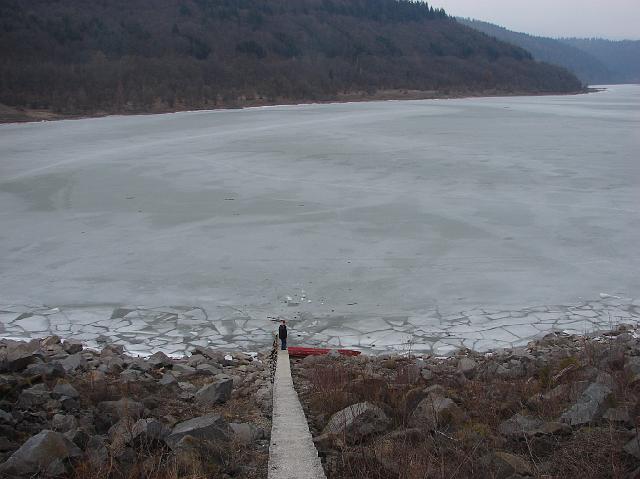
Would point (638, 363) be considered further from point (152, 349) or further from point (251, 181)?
point (251, 181)

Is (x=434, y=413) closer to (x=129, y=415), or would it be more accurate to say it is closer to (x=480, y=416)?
(x=480, y=416)

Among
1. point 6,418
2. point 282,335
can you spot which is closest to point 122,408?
point 6,418

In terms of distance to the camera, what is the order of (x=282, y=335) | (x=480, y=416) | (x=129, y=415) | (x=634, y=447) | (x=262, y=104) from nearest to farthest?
1. (x=634, y=447)
2. (x=129, y=415)
3. (x=480, y=416)
4. (x=282, y=335)
5. (x=262, y=104)

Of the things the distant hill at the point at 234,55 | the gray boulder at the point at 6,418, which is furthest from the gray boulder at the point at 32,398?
the distant hill at the point at 234,55

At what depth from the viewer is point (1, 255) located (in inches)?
370

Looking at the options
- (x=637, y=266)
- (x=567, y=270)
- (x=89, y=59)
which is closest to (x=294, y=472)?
(x=567, y=270)

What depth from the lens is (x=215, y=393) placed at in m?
4.61

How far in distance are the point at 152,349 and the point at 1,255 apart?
4.61 metres

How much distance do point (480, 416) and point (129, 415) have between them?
236 centimetres

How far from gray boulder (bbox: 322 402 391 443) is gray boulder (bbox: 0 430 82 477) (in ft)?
5.03

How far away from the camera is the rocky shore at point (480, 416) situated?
318 cm

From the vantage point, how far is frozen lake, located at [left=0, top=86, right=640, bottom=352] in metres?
7.01

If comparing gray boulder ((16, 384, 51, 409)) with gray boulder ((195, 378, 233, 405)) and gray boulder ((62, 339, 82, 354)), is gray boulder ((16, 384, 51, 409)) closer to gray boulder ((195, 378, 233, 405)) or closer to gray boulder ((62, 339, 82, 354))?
gray boulder ((195, 378, 233, 405))

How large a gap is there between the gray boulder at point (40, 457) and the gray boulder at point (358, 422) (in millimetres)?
1534
